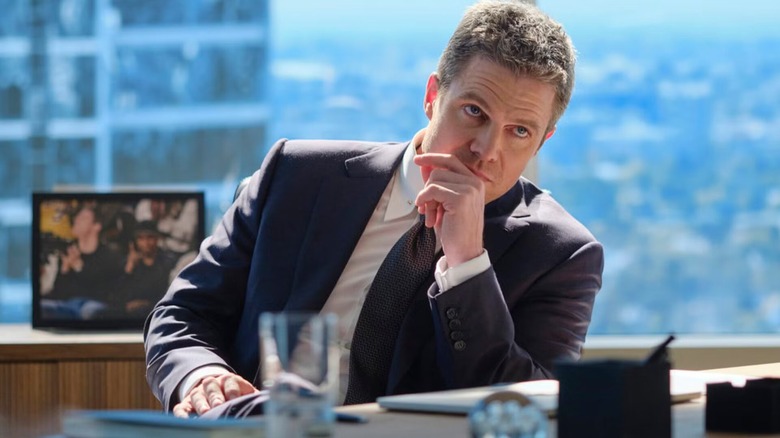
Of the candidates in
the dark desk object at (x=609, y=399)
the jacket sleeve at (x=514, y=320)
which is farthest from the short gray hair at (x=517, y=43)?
the dark desk object at (x=609, y=399)

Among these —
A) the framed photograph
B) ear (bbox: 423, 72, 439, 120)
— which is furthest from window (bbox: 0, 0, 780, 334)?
ear (bbox: 423, 72, 439, 120)

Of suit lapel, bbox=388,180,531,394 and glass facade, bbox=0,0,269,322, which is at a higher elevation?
glass facade, bbox=0,0,269,322

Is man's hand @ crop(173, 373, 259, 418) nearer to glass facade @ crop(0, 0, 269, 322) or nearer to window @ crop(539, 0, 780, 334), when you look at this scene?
glass facade @ crop(0, 0, 269, 322)

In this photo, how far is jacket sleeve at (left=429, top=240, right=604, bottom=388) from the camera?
6.50 ft

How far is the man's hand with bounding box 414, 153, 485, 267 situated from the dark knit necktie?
0.12 metres

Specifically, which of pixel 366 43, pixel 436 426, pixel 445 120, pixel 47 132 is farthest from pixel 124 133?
pixel 436 426

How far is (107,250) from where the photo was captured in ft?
10.2

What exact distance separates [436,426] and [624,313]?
2.13 meters

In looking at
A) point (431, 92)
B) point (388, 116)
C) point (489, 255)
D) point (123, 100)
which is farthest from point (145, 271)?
point (489, 255)

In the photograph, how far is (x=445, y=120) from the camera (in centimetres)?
220

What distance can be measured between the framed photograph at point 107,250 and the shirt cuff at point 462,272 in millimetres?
1237

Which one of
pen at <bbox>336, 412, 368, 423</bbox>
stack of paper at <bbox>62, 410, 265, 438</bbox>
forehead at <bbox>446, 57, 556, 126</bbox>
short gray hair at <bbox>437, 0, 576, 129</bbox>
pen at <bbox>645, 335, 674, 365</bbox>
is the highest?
short gray hair at <bbox>437, 0, 576, 129</bbox>

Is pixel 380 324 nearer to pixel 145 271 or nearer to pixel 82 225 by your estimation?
pixel 145 271

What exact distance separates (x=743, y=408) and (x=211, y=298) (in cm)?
117
